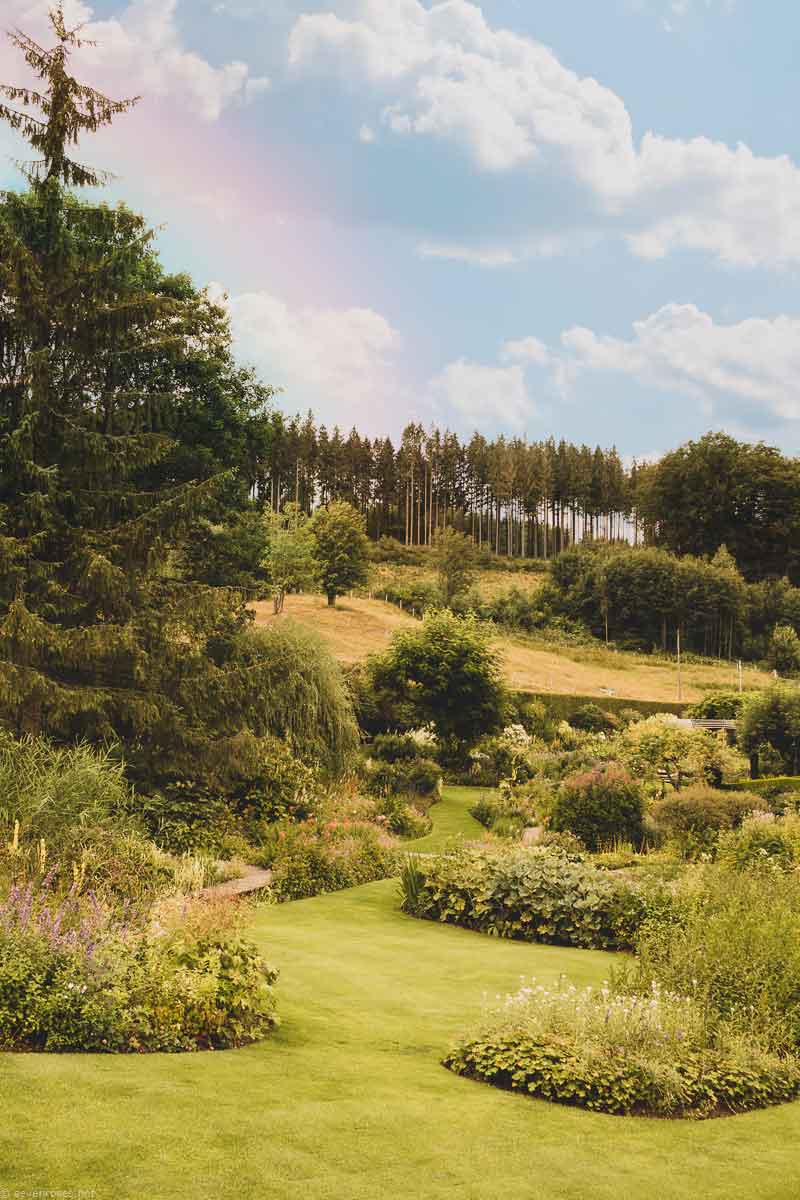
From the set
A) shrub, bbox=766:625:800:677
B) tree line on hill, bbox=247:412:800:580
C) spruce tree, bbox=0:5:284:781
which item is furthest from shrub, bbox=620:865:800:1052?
tree line on hill, bbox=247:412:800:580

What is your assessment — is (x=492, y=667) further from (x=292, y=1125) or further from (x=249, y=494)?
(x=292, y=1125)

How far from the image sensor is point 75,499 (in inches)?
621

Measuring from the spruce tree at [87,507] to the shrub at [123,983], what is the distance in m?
8.68

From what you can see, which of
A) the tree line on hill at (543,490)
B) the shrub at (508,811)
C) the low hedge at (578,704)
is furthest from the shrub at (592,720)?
the tree line on hill at (543,490)

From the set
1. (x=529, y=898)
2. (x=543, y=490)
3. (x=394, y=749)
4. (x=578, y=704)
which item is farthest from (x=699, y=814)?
(x=543, y=490)

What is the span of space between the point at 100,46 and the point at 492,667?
17.0m

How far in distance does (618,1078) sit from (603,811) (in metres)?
10.9

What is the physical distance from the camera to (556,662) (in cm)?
5400

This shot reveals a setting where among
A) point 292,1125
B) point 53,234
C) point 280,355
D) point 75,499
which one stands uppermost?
point 53,234

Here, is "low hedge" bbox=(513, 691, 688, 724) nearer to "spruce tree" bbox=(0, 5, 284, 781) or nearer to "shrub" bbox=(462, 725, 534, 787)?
"shrub" bbox=(462, 725, 534, 787)

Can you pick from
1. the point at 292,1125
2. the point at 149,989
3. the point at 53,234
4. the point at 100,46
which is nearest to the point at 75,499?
the point at 53,234

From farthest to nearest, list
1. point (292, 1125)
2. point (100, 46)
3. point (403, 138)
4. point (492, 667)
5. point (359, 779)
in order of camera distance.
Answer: point (492, 667), point (403, 138), point (359, 779), point (100, 46), point (292, 1125)

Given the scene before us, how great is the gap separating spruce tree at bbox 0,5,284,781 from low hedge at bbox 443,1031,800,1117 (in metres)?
10.2

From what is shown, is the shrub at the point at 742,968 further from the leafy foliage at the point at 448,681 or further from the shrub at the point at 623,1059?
the leafy foliage at the point at 448,681
